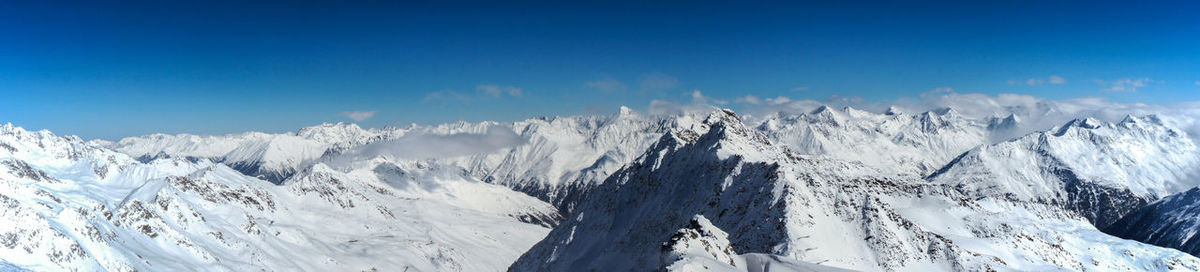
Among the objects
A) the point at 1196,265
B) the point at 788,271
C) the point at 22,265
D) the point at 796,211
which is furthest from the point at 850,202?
the point at 22,265

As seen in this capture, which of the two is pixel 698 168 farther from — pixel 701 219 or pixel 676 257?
pixel 676 257

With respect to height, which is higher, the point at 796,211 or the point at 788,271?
the point at 796,211

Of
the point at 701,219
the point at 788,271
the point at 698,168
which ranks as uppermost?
the point at 698,168

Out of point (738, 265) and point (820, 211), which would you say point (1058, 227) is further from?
point (738, 265)

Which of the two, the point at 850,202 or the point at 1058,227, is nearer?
the point at 850,202

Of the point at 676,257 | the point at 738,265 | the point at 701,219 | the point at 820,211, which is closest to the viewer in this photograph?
the point at 676,257

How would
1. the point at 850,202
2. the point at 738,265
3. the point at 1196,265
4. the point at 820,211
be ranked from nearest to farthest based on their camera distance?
the point at 738,265 → the point at 820,211 → the point at 850,202 → the point at 1196,265
